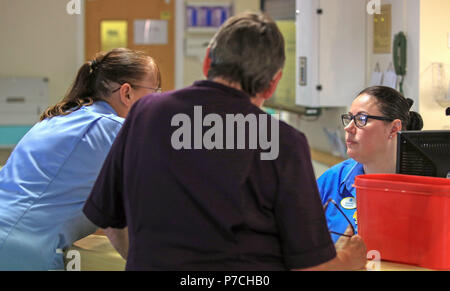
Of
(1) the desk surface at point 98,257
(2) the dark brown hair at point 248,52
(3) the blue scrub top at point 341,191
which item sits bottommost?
(1) the desk surface at point 98,257

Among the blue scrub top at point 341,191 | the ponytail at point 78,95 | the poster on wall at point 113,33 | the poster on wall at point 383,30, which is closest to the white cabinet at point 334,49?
the poster on wall at point 383,30

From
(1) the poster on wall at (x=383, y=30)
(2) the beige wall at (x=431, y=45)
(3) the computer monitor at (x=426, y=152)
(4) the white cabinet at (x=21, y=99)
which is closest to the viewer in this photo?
(3) the computer monitor at (x=426, y=152)

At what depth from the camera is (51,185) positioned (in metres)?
2.16

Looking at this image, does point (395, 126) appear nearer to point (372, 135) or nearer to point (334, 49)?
point (372, 135)

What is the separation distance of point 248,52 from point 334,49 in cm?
324

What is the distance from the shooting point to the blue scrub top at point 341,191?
2.42 m

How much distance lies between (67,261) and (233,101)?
114cm

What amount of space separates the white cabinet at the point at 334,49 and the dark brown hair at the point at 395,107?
1.93 metres

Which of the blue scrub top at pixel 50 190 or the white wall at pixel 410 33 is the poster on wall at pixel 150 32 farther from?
the blue scrub top at pixel 50 190

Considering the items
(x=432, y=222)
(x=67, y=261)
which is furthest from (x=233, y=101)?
(x=67, y=261)

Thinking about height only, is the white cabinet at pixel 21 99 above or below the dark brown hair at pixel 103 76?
below

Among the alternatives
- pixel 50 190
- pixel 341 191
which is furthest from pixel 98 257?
pixel 341 191

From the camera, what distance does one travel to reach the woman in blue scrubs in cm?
214

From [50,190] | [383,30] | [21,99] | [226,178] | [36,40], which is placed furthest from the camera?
[36,40]
